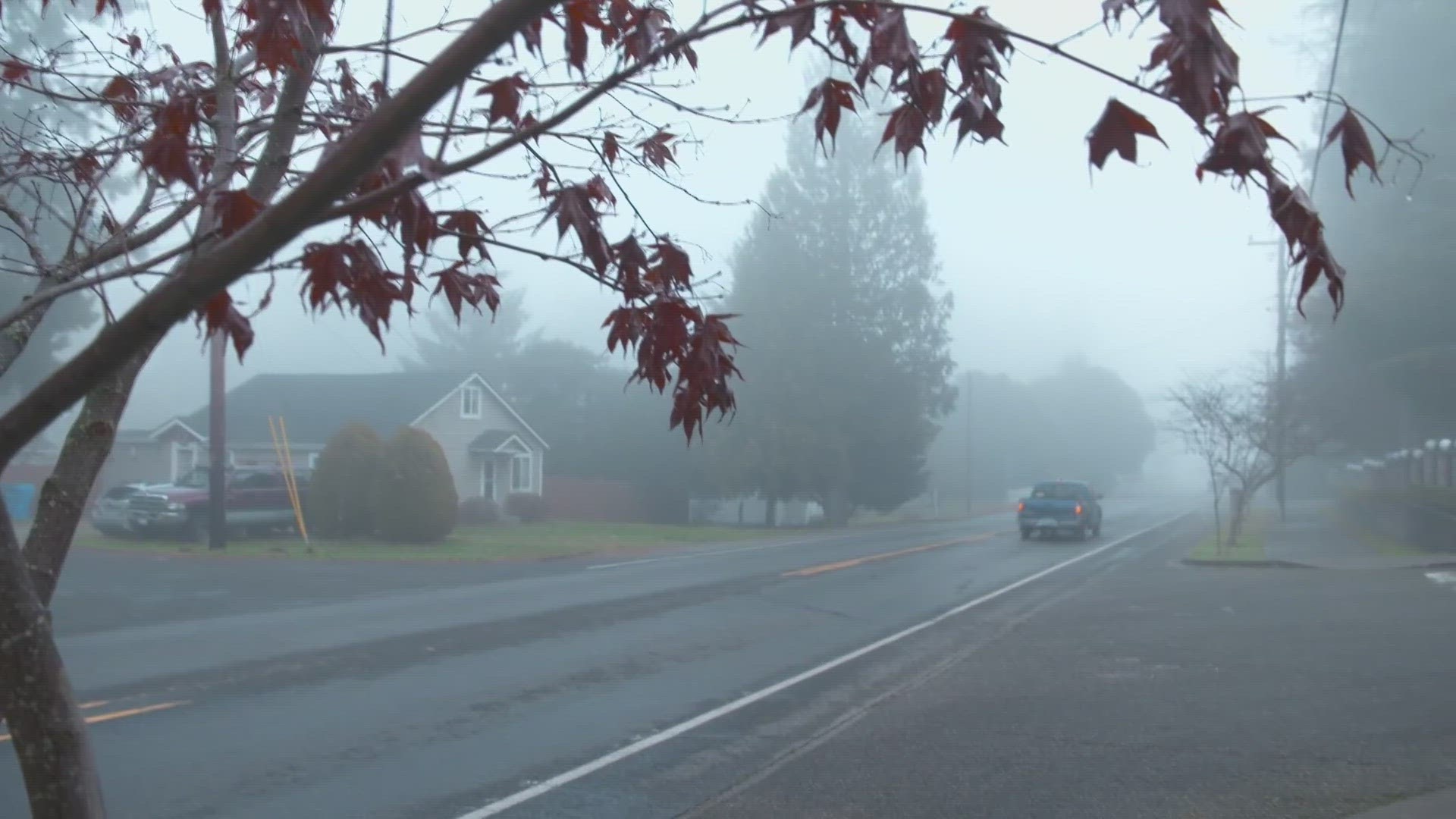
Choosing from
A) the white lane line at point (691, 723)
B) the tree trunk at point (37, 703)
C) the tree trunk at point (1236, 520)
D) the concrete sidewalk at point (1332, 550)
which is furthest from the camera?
the tree trunk at point (1236, 520)

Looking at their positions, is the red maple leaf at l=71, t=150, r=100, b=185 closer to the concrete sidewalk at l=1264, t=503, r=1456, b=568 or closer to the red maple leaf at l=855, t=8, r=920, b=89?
the red maple leaf at l=855, t=8, r=920, b=89

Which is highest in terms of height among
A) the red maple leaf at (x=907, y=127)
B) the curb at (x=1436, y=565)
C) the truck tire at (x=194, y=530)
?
the red maple leaf at (x=907, y=127)

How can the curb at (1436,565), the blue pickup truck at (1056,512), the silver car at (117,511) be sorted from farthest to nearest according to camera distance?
the blue pickup truck at (1056,512) < the silver car at (117,511) < the curb at (1436,565)

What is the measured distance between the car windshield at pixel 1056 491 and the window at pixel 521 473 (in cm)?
1971

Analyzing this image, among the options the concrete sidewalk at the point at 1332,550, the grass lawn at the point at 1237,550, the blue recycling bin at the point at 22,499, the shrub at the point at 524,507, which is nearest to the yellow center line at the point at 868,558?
the grass lawn at the point at 1237,550

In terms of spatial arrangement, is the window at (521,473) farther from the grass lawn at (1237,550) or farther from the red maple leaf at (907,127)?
the red maple leaf at (907,127)

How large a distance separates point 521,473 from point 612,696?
38.1m

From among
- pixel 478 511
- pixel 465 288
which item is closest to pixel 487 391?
pixel 478 511

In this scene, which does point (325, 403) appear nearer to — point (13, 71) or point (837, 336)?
point (837, 336)

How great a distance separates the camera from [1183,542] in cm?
3572

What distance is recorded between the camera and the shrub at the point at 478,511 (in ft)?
140

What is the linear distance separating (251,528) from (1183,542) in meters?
24.9

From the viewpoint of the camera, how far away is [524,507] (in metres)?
45.3

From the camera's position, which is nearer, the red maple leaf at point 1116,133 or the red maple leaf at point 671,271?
the red maple leaf at point 1116,133
